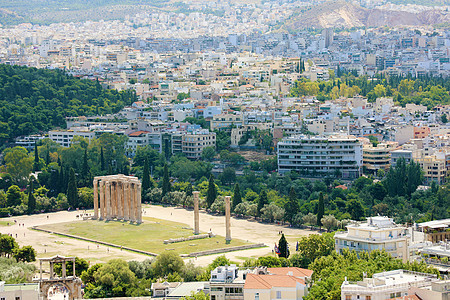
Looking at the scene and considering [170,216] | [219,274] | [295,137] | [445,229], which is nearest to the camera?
[219,274]

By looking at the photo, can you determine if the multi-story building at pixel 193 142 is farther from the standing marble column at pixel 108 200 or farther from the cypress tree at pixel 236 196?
the standing marble column at pixel 108 200

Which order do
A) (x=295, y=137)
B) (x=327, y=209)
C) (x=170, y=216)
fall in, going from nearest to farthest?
(x=327, y=209) < (x=170, y=216) < (x=295, y=137)

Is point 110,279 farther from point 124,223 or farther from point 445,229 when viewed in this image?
point 124,223

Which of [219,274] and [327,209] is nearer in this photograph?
[219,274]

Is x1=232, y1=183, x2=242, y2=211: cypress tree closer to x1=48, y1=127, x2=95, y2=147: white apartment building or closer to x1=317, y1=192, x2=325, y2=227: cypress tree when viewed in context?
x1=317, y1=192, x2=325, y2=227: cypress tree

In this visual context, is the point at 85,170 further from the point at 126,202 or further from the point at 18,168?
the point at 126,202

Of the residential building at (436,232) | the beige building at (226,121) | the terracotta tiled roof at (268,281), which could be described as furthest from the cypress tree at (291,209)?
the beige building at (226,121)

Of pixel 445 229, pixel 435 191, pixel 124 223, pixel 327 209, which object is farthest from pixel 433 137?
pixel 445 229
